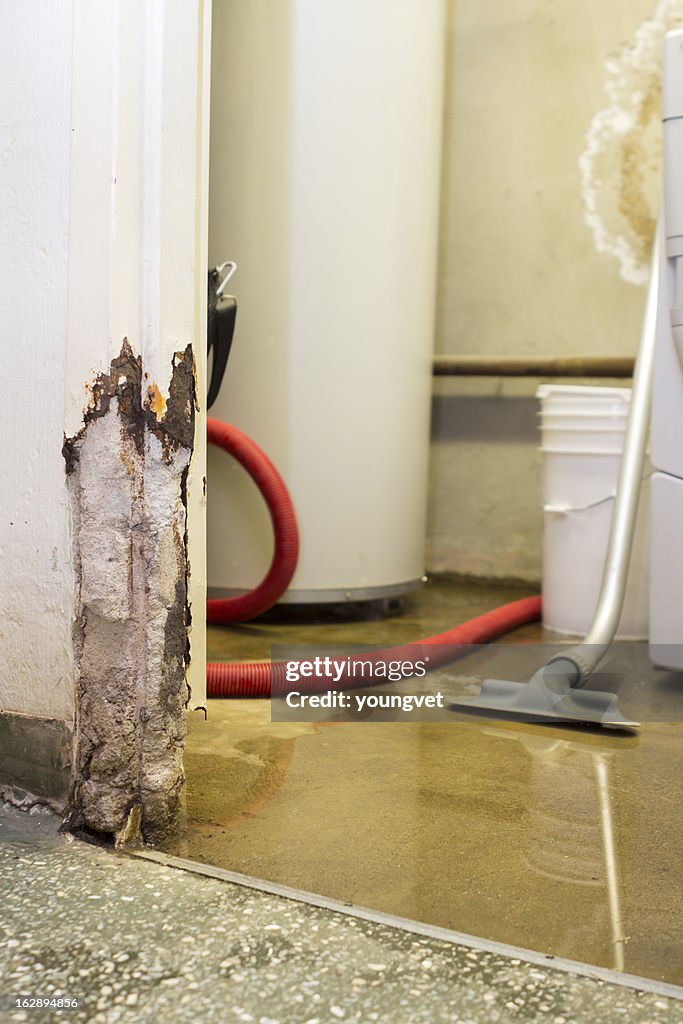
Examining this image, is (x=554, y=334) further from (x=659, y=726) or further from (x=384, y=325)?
(x=659, y=726)

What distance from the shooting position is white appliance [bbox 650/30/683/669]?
69.6 inches

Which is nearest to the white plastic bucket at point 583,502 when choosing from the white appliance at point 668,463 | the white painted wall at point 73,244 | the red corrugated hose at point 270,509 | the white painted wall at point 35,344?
the white appliance at point 668,463

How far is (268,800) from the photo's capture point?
4.12ft

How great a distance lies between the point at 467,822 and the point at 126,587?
1.62 ft

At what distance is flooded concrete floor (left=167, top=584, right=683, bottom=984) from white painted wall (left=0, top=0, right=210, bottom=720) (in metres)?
0.27

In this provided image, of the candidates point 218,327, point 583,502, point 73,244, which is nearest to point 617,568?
point 583,502

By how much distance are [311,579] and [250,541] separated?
0.55 ft

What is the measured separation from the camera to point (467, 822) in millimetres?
1194

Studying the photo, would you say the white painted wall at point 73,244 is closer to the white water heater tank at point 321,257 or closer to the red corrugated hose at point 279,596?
the red corrugated hose at point 279,596

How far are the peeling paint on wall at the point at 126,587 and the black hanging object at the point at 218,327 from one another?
2.09 ft

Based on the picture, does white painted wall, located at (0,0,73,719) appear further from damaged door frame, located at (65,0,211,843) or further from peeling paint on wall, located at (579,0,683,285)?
peeling paint on wall, located at (579,0,683,285)

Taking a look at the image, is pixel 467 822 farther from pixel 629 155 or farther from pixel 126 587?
pixel 629 155

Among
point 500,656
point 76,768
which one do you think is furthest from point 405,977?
point 500,656

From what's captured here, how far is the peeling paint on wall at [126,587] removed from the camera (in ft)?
3.49
